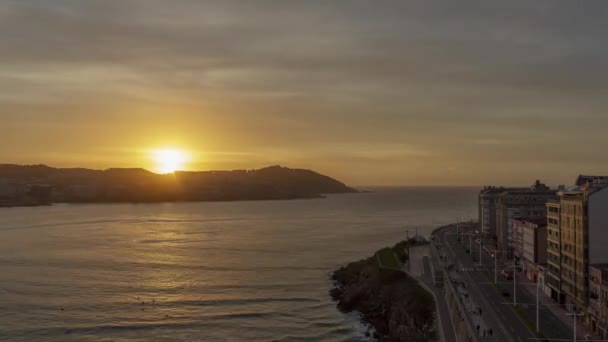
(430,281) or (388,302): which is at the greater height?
(430,281)

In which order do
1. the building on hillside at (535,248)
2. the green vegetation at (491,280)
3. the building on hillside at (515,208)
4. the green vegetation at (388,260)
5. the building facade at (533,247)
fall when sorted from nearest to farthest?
the green vegetation at (491,280), the building facade at (533,247), the building on hillside at (535,248), the green vegetation at (388,260), the building on hillside at (515,208)

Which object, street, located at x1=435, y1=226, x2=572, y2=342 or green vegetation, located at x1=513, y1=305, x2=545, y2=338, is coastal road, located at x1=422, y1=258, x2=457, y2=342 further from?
green vegetation, located at x1=513, y1=305, x2=545, y2=338

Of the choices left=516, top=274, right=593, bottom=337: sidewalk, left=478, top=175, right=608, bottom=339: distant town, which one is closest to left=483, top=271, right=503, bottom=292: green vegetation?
left=478, top=175, right=608, bottom=339: distant town

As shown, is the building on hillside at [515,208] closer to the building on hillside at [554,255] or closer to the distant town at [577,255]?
the distant town at [577,255]

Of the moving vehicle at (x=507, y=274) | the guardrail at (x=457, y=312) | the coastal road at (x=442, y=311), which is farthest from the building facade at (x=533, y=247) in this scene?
the coastal road at (x=442, y=311)

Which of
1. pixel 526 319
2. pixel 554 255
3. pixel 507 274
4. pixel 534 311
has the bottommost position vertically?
pixel 526 319

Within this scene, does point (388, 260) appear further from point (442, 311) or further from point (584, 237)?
point (584, 237)

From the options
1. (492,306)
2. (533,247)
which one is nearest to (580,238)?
(492,306)
